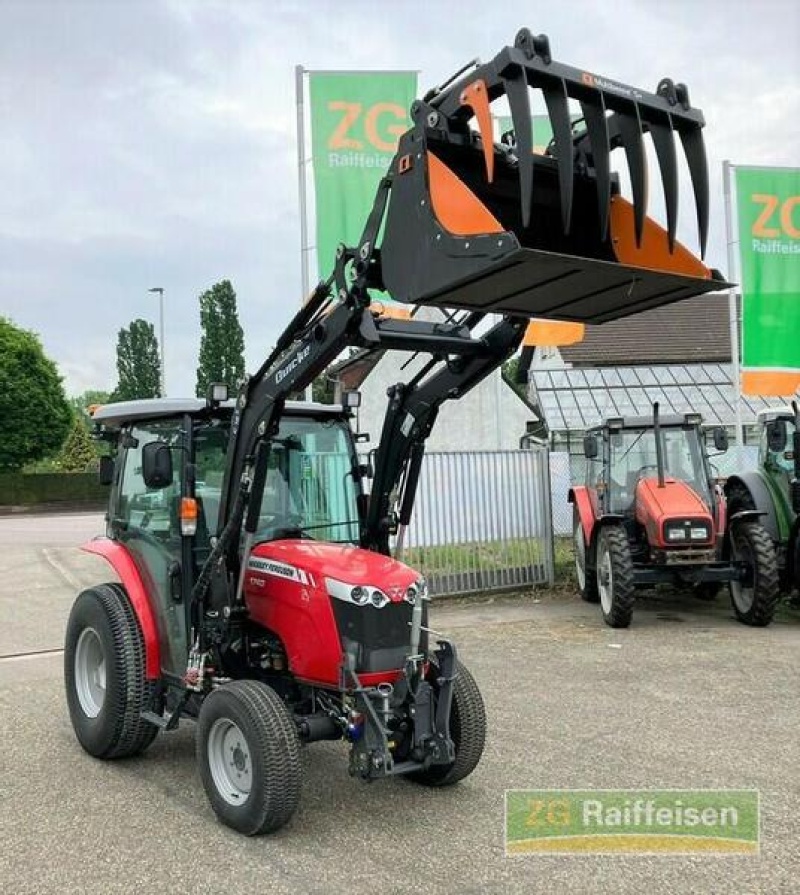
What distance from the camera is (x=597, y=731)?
226 inches

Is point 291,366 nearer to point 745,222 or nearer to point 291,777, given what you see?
point 291,777

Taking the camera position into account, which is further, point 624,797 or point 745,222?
point 745,222

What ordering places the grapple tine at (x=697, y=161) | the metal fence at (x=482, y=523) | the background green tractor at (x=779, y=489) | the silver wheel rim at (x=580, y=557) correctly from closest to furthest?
the grapple tine at (x=697, y=161) < the background green tractor at (x=779, y=489) < the silver wheel rim at (x=580, y=557) < the metal fence at (x=482, y=523)

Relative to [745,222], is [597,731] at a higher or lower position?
lower

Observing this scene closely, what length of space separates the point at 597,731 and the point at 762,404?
1939 centimetres

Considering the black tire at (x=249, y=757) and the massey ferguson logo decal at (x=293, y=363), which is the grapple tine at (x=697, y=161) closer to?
the massey ferguson logo decal at (x=293, y=363)

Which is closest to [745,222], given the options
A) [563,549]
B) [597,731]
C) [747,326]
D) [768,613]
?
[747,326]

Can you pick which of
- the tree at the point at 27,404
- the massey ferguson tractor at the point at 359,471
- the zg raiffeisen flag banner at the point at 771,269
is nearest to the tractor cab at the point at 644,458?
the zg raiffeisen flag banner at the point at 771,269

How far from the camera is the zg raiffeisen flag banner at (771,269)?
44.6ft

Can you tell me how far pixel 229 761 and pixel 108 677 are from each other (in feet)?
3.64

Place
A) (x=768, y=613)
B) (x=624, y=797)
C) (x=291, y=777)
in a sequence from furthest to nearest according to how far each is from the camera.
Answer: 1. (x=768, y=613)
2. (x=624, y=797)
3. (x=291, y=777)

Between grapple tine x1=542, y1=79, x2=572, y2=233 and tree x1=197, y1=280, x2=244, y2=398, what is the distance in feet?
149

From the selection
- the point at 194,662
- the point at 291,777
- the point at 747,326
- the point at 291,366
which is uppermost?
the point at 747,326

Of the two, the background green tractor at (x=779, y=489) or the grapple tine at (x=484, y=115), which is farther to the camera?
the background green tractor at (x=779, y=489)
